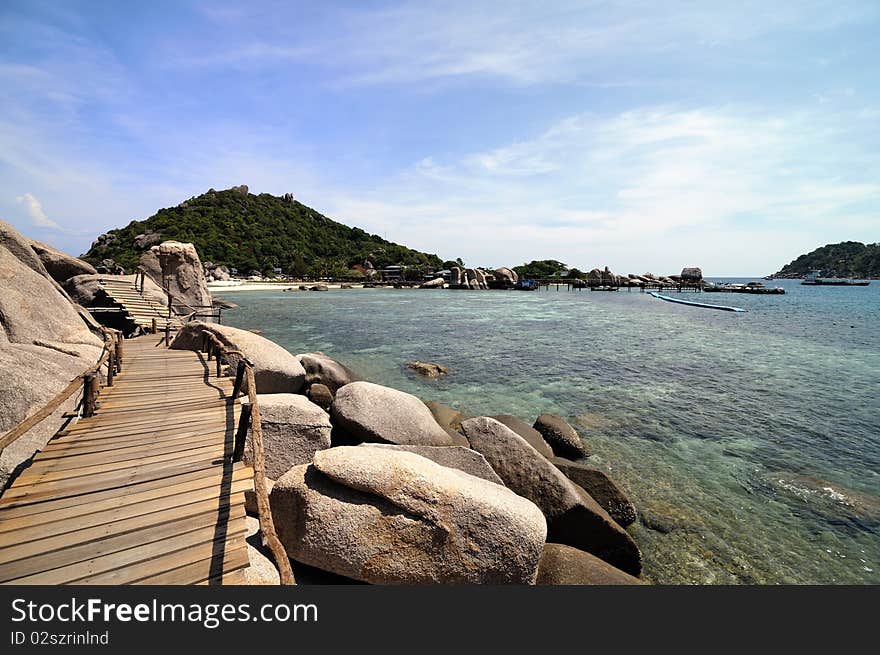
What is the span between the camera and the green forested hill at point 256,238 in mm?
107938

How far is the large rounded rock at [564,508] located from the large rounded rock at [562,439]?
3.37 m

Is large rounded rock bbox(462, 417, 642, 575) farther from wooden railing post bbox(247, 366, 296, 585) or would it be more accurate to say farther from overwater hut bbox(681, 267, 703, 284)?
overwater hut bbox(681, 267, 703, 284)

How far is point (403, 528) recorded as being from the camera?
4.84m

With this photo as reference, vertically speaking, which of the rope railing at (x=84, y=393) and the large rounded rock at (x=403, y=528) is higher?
the rope railing at (x=84, y=393)

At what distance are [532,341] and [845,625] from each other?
87.9 feet

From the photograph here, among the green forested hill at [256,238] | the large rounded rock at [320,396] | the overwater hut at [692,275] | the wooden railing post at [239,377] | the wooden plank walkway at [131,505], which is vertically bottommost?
the large rounded rock at [320,396]

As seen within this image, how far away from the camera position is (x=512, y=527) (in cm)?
498

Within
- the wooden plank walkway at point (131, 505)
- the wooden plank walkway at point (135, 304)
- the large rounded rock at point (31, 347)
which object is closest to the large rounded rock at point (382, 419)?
the wooden plank walkway at point (131, 505)

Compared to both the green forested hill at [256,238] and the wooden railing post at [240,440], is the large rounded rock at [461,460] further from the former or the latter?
the green forested hill at [256,238]

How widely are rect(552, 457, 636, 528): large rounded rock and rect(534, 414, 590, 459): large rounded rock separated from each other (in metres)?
2.48

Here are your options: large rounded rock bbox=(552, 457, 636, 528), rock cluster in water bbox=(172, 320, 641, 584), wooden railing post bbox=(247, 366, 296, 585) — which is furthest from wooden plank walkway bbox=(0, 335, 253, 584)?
large rounded rock bbox=(552, 457, 636, 528)

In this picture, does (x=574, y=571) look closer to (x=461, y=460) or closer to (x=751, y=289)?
(x=461, y=460)

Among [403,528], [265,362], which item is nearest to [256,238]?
[265,362]

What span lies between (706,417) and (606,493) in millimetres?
8899
